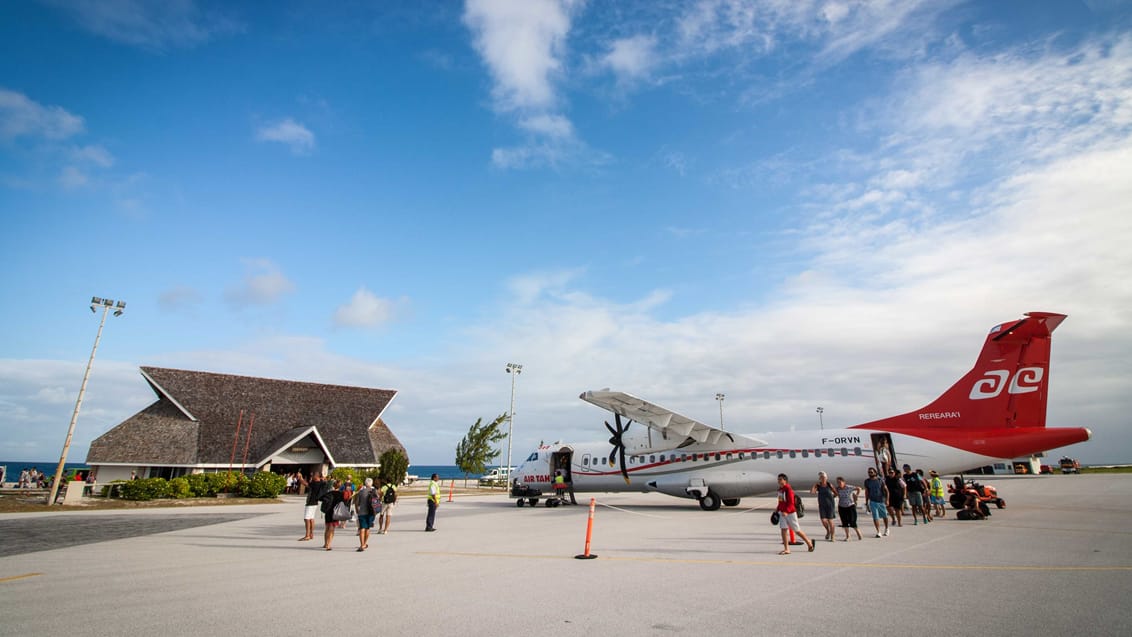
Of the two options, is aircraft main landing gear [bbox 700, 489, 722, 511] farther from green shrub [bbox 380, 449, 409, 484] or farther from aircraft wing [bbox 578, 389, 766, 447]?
green shrub [bbox 380, 449, 409, 484]

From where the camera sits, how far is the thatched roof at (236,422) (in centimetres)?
3331

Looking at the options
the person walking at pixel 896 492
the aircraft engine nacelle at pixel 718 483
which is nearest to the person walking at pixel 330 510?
the aircraft engine nacelle at pixel 718 483

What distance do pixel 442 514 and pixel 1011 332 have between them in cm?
2211

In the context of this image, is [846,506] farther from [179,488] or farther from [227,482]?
[227,482]

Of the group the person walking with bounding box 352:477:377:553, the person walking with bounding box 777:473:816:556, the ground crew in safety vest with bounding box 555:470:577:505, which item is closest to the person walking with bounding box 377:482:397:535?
the person walking with bounding box 352:477:377:553

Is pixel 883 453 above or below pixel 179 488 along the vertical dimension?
above

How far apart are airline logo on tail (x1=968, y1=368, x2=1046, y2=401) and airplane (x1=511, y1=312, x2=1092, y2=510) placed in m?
0.03

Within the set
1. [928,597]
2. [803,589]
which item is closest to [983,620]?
[928,597]

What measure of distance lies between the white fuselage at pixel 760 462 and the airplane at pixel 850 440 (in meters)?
0.04

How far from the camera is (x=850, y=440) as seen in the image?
20.4 metres

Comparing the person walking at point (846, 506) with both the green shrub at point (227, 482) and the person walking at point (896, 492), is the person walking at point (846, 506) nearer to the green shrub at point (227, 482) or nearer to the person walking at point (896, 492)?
the person walking at point (896, 492)

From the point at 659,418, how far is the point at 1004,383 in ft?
39.3

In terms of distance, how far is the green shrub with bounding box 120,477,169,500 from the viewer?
27.4 meters

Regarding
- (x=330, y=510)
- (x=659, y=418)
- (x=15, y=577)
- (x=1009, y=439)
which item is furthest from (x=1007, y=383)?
(x=15, y=577)
